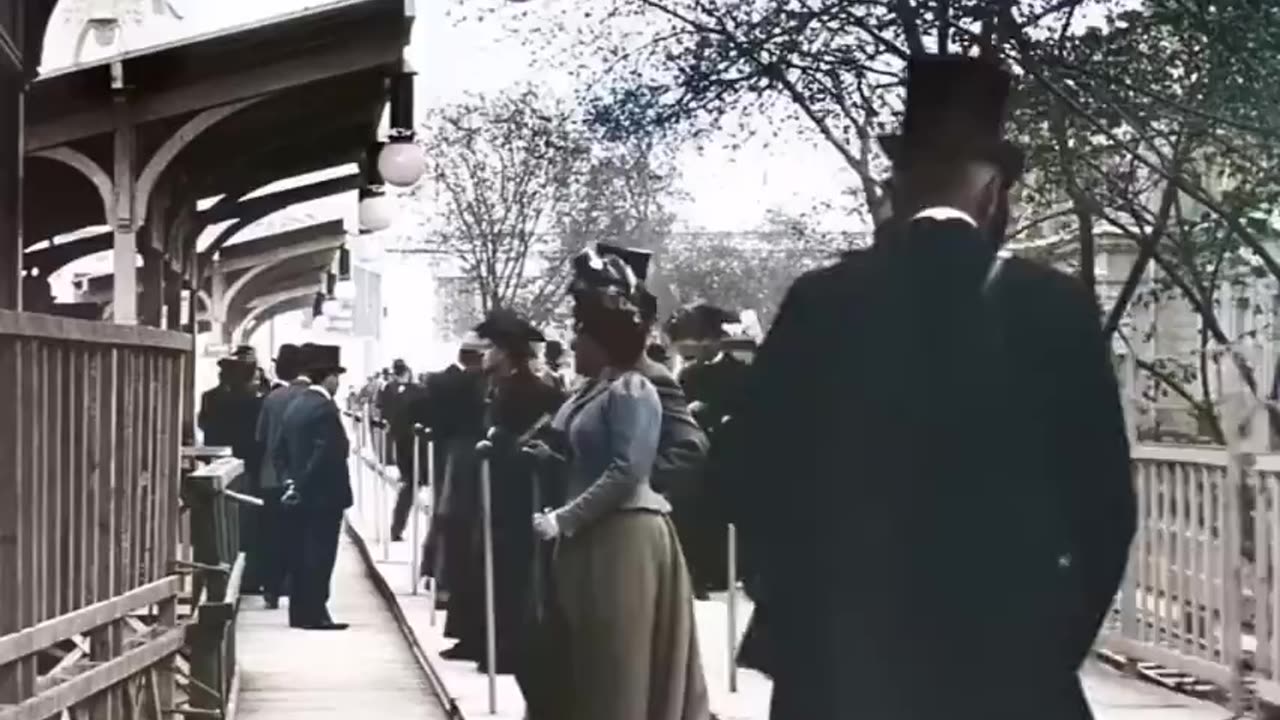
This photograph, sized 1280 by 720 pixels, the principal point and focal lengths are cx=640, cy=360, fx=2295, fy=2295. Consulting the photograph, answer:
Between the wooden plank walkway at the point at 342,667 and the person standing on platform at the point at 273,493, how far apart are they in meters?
0.17

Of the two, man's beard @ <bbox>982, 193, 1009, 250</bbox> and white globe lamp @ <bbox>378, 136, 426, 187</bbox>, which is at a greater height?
white globe lamp @ <bbox>378, 136, 426, 187</bbox>

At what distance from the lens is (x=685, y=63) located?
294cm

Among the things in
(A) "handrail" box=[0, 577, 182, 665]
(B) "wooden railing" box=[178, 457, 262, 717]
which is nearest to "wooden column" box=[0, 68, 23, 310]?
(B) "wooden railing" box=[178, 457, 262, 717]

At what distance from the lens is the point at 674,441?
3.15 meters

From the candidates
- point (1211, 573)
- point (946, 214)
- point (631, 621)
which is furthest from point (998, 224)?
point (1211, 573)

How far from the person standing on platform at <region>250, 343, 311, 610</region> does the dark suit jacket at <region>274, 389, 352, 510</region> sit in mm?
31

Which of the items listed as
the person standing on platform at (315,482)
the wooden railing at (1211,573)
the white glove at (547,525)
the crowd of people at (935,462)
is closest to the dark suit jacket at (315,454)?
the person standing on platform at (315,482)

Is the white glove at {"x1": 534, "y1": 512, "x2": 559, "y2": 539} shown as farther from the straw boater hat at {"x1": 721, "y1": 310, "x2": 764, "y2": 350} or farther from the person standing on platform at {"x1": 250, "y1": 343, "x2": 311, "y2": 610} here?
the person standing on platform at {"x1": 250, "y1": 343, "x2": 311, "y2": 610}

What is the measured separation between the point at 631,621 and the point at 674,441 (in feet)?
1.03

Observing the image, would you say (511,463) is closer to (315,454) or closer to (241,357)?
(315,454)

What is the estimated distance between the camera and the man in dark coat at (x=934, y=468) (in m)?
2.25

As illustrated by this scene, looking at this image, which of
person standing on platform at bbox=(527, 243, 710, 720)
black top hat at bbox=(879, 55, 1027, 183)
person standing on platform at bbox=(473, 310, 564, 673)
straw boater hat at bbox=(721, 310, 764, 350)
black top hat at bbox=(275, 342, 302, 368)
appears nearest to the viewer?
black top hat at bbox=(879, 55, 1027, 183)

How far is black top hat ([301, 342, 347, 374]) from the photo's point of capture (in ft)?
12.5

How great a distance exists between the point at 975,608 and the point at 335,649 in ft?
8.00
